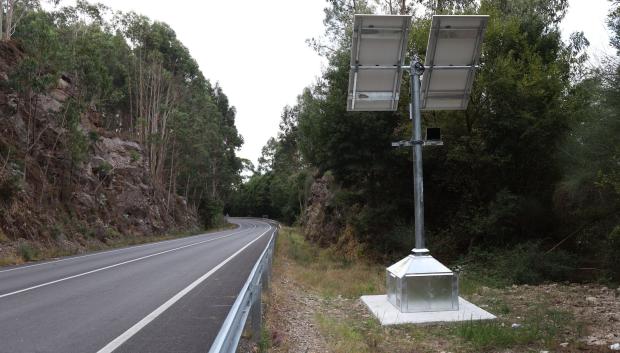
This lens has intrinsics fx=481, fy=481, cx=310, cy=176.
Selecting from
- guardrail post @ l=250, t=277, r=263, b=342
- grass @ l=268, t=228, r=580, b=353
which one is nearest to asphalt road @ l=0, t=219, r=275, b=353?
guardrail post @ l=250, t=277, r=263, b=342

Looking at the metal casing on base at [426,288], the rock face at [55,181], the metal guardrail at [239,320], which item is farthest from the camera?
the rock face at [55,181]

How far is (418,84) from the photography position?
897cm

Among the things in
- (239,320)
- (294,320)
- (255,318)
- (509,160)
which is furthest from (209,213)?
(239,320)

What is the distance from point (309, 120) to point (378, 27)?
14.4 metres

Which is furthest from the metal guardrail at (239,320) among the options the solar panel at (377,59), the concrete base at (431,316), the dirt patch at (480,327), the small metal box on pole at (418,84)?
the solar panel at (377,59)

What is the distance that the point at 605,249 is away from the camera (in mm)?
11953

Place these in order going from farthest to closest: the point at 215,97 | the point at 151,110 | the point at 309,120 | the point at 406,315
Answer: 1. the point at 215,97
2. the point at 151,110
3. the point at 309,120
4. the point at 406,315

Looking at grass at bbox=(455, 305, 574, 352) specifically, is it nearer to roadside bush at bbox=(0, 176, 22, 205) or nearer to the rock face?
the rock face

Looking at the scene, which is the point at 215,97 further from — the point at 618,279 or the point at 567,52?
the point at 618,279

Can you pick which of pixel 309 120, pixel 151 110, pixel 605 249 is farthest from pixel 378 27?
pixel 151 110

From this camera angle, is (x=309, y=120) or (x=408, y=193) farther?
(x=309, y=120)

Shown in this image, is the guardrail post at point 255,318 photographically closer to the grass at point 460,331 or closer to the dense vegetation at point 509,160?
the grass at point 460,331

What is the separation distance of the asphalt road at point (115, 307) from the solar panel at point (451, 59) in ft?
18.7

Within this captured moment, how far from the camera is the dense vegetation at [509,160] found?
12055mm
